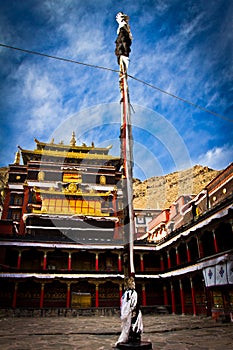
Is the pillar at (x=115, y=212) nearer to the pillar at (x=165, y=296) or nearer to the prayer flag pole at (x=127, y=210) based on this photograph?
the pillar at (x=165, y=296)

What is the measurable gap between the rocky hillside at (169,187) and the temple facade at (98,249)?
1918 inches

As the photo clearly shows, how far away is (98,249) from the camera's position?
82.9 ft

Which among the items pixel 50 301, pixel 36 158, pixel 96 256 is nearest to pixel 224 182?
pixel 96 256

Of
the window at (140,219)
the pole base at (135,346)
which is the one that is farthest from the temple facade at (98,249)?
the pole base at (135,346)

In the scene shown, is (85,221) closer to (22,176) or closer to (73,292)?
(73,292)

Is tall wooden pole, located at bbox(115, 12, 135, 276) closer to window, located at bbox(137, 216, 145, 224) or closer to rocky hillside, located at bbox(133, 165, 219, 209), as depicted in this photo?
window, located at bbox(137, 216, 145, 224)

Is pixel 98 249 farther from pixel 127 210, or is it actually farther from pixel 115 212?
pixel 127 210

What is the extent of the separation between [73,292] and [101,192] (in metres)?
14.6

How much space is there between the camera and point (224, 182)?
956 inches

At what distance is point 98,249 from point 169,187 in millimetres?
69625

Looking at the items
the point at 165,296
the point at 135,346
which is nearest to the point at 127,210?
the point at 135,346

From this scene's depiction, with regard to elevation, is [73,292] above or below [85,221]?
below

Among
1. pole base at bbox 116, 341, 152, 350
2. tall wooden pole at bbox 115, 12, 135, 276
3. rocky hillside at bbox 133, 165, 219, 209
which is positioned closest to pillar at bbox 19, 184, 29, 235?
tall wooden pole at bbox 115, 12, 135, 276

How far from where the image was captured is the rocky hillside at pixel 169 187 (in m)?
83.1
